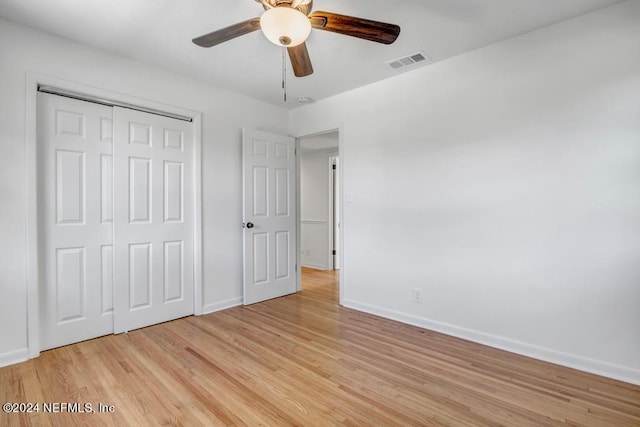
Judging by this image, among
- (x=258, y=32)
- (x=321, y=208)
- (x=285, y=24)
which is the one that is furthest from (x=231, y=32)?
(x=321, y=208)

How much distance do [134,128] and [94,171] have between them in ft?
1.72

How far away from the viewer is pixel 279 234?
400cm

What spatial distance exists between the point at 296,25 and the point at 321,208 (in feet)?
14.3

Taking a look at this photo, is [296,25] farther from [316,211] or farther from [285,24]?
[316,211]

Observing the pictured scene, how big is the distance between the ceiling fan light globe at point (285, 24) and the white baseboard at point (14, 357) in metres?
2.85

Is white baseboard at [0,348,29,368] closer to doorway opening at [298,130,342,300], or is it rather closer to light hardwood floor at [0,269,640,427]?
light hardwood floor at [0,269,640,427]

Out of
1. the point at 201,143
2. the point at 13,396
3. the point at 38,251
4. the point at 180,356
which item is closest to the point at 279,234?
the point at 201,143

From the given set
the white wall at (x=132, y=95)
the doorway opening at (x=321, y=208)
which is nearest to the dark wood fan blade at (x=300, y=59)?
the white wall at (x=132, y=95)

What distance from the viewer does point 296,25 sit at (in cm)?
158

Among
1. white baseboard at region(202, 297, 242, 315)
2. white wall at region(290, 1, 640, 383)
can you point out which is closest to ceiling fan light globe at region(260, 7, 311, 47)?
white wall at region(290, 1, 640, 383)

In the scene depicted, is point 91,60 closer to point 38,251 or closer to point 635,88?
point 38,251

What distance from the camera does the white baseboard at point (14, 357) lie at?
7.22 ft

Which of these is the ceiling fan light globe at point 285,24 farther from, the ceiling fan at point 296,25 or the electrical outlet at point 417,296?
the electrical outlet at point 417,296

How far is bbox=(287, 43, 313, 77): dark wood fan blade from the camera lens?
1928mm
